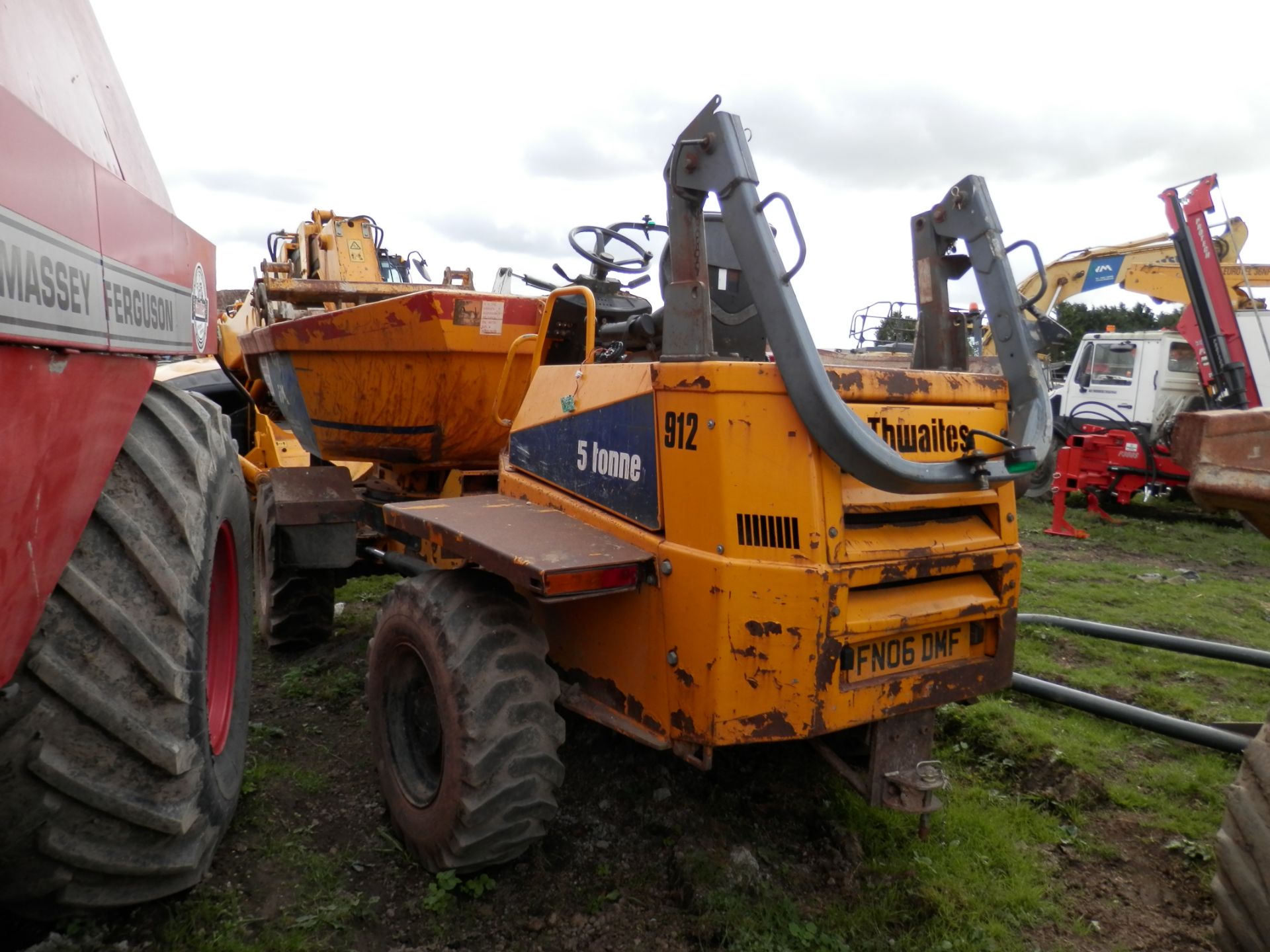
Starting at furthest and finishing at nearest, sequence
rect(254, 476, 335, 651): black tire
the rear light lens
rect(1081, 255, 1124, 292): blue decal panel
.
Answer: rect(1081, 255, 1124, 292): blue decal panel
rect(254, 476, 335, 651): black tire
the rear light lens

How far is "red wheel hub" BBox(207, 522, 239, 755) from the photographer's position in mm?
3088

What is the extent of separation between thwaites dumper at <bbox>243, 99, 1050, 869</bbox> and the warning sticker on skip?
107 cm

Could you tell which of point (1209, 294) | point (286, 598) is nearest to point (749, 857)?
point (286, 598)

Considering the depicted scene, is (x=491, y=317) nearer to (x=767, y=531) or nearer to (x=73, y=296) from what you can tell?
(x=767, y=531)

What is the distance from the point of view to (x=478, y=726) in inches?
111

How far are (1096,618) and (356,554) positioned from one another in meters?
4.92

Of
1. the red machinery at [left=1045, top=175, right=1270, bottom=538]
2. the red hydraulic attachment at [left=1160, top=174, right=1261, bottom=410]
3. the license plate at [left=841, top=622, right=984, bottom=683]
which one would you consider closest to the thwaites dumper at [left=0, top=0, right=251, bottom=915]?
the license plate at [left=841, top=622, right=984, bottom=683]

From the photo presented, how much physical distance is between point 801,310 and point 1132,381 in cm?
1163

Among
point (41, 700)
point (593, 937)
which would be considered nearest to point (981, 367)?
point (593, 937)

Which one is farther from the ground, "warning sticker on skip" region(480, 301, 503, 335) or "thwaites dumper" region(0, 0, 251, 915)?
"warning sticker on skip" region(480, 301, 503, 335)

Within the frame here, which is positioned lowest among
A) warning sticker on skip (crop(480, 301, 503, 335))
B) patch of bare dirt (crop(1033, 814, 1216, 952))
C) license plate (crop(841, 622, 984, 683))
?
patch of bare dirt (crop(1033, 814, 1216, 952))

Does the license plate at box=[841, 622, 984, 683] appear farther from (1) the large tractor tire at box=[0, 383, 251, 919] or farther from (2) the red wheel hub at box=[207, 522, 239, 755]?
(2) the red wheel hub at box=[207, 522, 239, 755]

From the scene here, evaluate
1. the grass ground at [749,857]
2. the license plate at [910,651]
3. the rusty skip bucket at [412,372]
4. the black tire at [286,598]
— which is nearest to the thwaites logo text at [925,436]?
the license plate at [910,651]

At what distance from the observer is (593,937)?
110 inches
